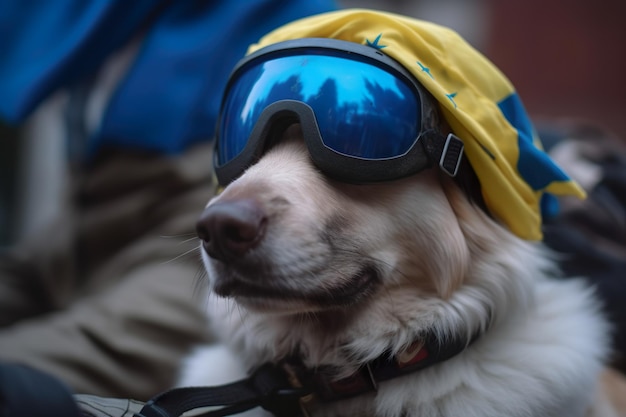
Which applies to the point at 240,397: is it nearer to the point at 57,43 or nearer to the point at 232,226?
the point at 232,226

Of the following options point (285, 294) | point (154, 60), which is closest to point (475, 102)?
point (285, 294)

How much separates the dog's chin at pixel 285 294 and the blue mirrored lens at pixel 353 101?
28 cm

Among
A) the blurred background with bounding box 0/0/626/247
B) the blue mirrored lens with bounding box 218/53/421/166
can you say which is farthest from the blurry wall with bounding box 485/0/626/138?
the blue mirrored lens with bounding box 218/53/421/166

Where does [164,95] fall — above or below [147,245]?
above

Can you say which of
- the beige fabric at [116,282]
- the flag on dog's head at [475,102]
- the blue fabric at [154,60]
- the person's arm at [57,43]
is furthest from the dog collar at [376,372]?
the person's arm at [57,43]

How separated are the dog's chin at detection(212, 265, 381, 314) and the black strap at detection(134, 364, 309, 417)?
19cm

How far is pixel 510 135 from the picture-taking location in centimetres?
157

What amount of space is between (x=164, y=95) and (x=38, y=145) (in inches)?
101

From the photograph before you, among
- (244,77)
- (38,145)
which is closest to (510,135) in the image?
(244,77)

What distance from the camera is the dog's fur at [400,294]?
1.41 m

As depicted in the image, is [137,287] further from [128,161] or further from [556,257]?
[556,257]

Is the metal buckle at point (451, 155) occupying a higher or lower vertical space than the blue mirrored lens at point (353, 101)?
lower

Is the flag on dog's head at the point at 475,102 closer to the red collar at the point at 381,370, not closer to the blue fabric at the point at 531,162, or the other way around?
the blue fabric at the point at 531,162

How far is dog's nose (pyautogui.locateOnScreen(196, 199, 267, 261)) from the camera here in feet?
4.35
